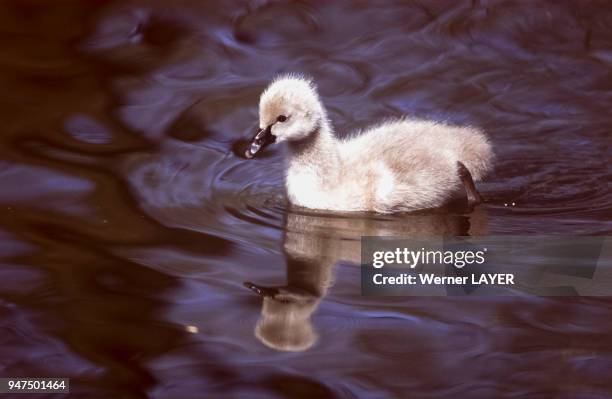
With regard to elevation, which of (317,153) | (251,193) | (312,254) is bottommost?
(312,254)

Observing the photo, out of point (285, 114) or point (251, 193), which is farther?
point (251, 193)

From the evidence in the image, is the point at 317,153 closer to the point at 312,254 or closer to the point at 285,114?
the point at 285,114

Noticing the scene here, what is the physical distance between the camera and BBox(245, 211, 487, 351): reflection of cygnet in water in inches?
90.4

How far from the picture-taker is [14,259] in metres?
2.62

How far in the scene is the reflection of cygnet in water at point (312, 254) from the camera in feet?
7.54

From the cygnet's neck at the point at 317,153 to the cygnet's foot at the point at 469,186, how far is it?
36 cm

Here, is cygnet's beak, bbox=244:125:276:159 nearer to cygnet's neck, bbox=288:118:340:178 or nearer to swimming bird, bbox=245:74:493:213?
swimming bird, bbox=245:74:493:213

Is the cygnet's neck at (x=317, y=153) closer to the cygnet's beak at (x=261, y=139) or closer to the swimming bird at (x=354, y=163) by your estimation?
the swimming bird at (x=354, y=163)

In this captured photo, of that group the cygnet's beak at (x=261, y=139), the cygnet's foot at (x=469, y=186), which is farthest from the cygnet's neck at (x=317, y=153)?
the cygnet's foot at (x=469, y=186)

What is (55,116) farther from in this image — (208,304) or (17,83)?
(208,304)

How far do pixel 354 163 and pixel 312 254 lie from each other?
48 cm

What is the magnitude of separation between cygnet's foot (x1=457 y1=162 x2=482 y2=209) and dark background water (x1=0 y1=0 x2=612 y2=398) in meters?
0.05

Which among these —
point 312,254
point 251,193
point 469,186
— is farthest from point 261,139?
point 469,186

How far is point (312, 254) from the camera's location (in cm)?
267
